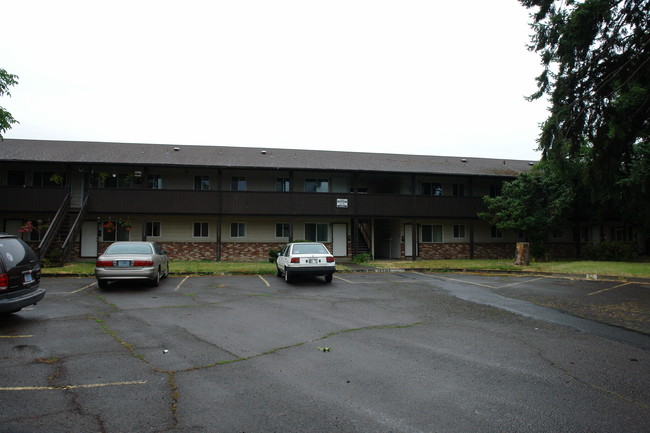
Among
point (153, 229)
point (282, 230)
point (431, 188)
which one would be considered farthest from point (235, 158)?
point (431, 188)

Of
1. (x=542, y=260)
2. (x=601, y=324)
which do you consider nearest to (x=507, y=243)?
(x=542, y=260)

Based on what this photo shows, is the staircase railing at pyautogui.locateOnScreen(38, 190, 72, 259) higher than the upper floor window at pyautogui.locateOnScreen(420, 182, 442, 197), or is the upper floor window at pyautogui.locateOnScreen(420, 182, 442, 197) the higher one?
the upper floor window at pyautogui.locateOnScreen(420, 182, 442, 197)

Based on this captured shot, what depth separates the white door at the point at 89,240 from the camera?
77.8 ft

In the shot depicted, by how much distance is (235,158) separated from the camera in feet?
83.0

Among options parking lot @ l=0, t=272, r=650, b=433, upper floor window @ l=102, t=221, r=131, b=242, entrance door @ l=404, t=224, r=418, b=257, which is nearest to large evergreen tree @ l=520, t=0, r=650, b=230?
parking lot @ l=0, t=272, r=650, b=433

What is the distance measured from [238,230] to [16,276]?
18.1 m

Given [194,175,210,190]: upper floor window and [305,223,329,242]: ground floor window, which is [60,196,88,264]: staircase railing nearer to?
[194,175,210,190]: upper floor window

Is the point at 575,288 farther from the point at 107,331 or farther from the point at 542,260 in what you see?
the point at 107,331

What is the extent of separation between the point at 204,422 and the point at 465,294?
31.8 ft

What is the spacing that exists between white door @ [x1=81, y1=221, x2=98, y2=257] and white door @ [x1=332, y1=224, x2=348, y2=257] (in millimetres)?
14156

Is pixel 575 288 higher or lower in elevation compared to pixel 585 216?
lower

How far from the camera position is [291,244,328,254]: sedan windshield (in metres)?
14.1

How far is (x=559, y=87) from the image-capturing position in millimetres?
12570

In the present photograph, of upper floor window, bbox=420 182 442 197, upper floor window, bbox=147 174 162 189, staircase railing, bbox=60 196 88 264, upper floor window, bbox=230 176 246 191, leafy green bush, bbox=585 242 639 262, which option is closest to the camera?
staircase railing, bbox=60 196 88 264
